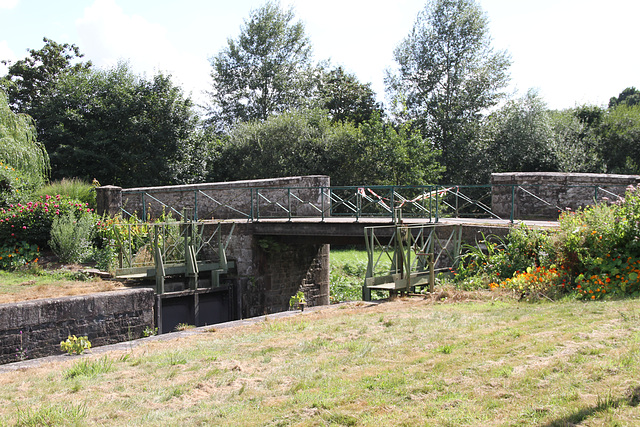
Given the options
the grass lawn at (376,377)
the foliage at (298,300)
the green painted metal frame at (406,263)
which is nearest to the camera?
the grass lawn at (376,377)

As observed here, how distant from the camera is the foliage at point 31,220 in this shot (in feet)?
40.5

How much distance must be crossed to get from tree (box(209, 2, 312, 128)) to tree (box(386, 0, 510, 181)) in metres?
6.61

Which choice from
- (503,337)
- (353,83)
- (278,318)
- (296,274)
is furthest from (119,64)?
(503,337)

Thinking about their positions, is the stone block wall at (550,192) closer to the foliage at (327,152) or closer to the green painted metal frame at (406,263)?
the green painted metal frame at (406,263)

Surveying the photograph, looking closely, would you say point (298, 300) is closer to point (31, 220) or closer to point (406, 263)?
point (406, 263)

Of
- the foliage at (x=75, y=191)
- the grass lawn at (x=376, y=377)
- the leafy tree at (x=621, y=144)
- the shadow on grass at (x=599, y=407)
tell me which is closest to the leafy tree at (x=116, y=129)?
the foliage at (x=75, y=191)

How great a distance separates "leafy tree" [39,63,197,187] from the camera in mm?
23062

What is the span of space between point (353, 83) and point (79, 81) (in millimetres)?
14869

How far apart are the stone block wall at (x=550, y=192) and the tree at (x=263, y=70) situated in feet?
62.6

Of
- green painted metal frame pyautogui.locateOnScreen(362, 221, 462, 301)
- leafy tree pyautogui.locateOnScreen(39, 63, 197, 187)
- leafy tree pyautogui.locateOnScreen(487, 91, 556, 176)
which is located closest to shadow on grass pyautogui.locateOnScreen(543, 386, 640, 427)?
green painted metal frame pyautogui.locateOnScreen(362, 221, 462, 301)

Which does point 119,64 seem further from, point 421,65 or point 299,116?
point 421,65

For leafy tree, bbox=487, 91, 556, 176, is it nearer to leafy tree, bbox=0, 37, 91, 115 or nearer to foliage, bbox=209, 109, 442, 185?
foliage, bbox=209, 109, 442, 185

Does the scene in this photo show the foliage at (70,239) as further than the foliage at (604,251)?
Yes

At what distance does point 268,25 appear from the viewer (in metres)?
30.2
